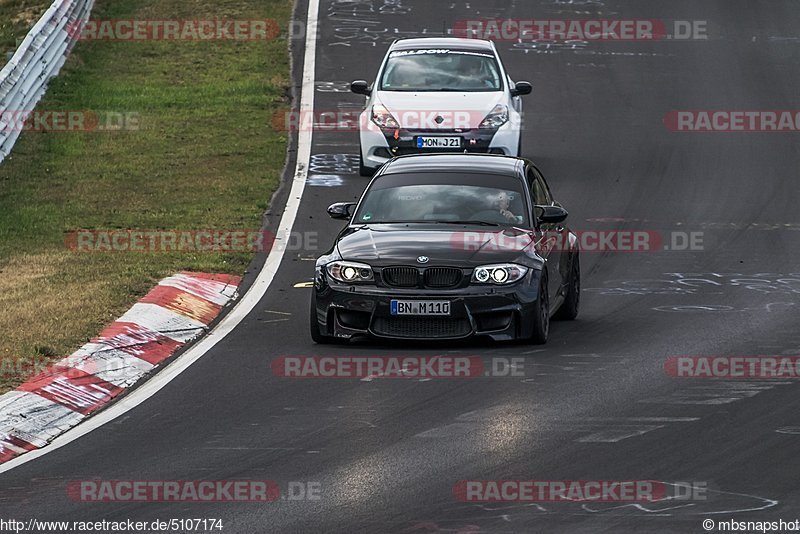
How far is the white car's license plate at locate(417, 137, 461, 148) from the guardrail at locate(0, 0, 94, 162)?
5933 millimetres

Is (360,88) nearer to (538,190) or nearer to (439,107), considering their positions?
(439,107)

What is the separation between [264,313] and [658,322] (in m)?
3.50

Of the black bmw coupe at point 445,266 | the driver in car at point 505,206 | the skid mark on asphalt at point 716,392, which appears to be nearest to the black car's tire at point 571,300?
the black bmw coupe at point 445,266

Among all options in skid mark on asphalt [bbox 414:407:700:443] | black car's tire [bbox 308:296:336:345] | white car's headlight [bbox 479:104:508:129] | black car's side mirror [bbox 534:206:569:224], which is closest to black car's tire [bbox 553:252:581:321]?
black car's side mirror [bbox 534:206:569:224]

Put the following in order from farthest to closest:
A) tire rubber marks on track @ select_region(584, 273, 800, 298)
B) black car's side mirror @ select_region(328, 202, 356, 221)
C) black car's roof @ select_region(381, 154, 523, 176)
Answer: tire rubber marks on track @ select_region(584, 273, 800, 298) < black car's roof @ select_region(381, 154, 523, 176) < black car's side mirror @ select_region(328, 202, 356, 221)

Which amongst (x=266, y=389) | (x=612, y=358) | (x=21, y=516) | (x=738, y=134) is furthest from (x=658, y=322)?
(x=738, y=134)

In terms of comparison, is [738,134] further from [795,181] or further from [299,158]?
[299,158]

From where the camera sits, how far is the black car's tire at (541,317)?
12.9 metres

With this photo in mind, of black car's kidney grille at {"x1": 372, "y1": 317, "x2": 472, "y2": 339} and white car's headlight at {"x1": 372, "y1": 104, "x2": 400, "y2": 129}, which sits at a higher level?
white car's headlight at {"x1": 372, "y1": 104, "x2": 400, "y2": 129}

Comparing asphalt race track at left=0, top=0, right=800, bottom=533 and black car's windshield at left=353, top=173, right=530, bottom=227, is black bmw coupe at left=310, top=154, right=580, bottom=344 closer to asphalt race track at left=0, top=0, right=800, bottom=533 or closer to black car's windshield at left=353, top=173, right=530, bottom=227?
black car's windshield at left=353, top=173, right=530, bottom=227

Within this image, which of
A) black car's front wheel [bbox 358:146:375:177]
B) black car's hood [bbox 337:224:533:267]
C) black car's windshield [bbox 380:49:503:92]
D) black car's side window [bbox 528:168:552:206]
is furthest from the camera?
black car's windshield [bbox 380:49:503:92]

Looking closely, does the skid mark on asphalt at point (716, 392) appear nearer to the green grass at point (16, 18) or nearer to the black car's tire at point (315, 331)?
the black car's tire at point (315, 331)

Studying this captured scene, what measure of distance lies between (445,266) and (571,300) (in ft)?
6.71

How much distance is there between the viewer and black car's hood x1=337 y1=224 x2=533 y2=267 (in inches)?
508
